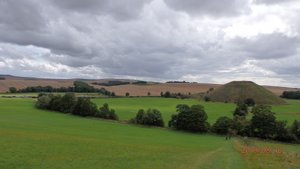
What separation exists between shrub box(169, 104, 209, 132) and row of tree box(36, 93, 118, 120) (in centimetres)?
2087

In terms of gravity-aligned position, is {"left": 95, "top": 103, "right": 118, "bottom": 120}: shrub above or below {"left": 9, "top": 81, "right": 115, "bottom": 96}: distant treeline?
below

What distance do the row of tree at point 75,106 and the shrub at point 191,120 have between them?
20.9m

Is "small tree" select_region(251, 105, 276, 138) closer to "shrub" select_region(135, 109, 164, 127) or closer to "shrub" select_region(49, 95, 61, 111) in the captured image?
"shrub" select_region(135, 109, 164, 127)

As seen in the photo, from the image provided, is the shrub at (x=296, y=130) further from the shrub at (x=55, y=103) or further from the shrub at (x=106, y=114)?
the shrub at (x=55, y=103)

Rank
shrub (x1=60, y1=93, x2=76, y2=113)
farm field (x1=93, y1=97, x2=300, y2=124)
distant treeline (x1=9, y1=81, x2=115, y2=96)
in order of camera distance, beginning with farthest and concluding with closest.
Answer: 1. distant treeline (x1=9, y1=81, x2=115, y2=96)
2. shrub (x1=60, y1=93, x2=76, y2=113)
3. farm field (x1=93, y1=97, x2=300, y2=124)

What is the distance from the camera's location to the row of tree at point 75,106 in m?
104

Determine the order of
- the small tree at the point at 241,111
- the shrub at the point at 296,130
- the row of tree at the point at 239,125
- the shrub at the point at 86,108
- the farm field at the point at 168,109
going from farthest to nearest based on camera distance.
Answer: the small tree at the point at 241,111 → the farm field at the point at 168,109 → the shrub at the point at 86,108 → the row of tree at the point at 239,125 → the shrub at the point at 296,130

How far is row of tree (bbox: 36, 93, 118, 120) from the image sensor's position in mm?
103500

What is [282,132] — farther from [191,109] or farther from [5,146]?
[5,146]

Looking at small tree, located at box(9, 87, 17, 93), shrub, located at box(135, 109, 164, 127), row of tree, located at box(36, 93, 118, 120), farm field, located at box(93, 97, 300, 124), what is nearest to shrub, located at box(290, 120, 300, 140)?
farm field, located at box(93, 97, 300, 124)

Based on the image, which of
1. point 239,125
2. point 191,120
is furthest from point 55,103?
point 239,125

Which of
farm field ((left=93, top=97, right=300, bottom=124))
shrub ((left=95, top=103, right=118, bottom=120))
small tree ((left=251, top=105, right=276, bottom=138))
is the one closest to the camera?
small tree ((left=251, top=105, right=276, bottom=138))

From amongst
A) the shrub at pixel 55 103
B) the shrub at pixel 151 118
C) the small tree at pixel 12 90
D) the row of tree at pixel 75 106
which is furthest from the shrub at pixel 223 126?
the small tree at pixel 12 90

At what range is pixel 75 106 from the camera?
354 feet
